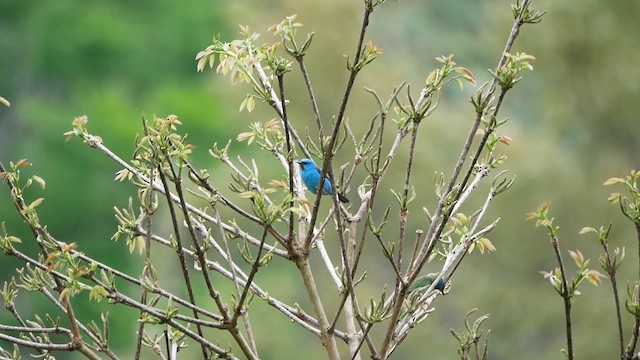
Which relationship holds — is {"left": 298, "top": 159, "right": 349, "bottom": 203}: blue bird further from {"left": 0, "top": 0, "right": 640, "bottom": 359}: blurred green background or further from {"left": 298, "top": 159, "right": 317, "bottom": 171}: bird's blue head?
{"left": 0, "top": 0, "right": 640, "bottom": 359}: blurred green background

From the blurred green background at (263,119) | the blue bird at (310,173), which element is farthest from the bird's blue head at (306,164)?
the blurred green background at (263,119)

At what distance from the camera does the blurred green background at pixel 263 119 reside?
12.7 metres

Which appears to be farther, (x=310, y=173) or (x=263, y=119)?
(x=263, y=119)

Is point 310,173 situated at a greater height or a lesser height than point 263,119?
lesser

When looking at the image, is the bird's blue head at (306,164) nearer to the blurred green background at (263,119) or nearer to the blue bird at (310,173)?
the blue bird at (310,173)

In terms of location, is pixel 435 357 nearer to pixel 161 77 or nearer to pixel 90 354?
pixel 161 77

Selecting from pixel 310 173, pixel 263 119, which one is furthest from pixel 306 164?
pixel 263 119

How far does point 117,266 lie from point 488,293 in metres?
5.97

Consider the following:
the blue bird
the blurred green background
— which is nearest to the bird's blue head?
the blue bird

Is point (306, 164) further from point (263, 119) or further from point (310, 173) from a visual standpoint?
point (263, 119)

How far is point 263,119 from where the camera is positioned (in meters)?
17.0

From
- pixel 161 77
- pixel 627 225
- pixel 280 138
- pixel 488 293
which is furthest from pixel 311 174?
pixel 488 293

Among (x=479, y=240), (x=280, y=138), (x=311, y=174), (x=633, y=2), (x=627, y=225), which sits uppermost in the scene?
(x=633, y=2)

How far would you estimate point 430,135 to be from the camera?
19.2 meters
